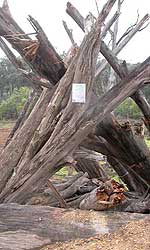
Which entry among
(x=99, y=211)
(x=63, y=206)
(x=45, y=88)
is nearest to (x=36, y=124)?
(x=45, y=88)

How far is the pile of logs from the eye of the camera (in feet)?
13.0

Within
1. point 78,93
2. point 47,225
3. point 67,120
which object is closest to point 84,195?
point 67,120

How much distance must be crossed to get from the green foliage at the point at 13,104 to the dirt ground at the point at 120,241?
16.0m

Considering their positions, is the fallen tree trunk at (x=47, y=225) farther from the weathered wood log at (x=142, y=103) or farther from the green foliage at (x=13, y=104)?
the green foliage at (x=13, y=104)

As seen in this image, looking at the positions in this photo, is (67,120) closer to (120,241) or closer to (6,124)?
(120,241)

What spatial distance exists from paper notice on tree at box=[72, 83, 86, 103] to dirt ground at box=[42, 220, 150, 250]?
135 centimetres

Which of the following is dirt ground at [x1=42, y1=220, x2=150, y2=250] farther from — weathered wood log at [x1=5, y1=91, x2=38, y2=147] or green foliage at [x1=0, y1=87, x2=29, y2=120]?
green foliage at [x1=0, y1=87, x2=29, y2=120]

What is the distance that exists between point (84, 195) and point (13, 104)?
54.6 ft

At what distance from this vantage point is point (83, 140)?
14.8 ft

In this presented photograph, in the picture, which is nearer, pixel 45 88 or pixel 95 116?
pixel 95 116

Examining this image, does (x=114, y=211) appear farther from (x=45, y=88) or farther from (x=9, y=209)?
(x=45, y=88)

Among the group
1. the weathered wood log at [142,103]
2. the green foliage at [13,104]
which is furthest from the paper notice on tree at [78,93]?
the green foliage at [13,104]

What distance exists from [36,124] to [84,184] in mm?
1151

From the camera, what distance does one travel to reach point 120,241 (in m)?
3.44
